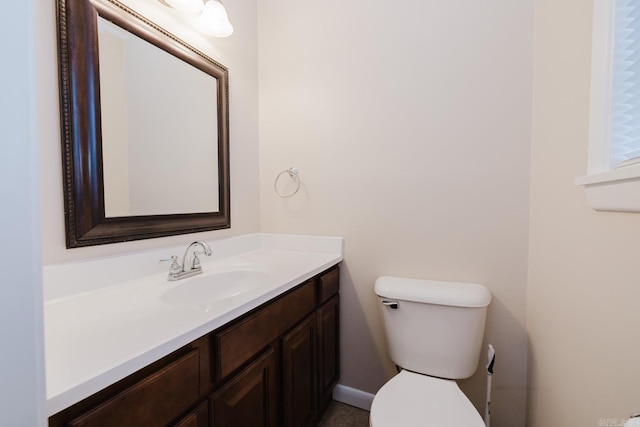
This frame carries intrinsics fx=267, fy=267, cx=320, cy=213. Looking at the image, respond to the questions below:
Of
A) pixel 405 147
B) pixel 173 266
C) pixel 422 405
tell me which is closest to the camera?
pixel 422 405

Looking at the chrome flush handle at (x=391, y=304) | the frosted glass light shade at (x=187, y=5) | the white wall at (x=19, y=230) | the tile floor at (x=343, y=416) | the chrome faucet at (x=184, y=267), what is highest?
the frosted glass light shade at (x=187, y=5)

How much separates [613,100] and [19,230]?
3.90 feet

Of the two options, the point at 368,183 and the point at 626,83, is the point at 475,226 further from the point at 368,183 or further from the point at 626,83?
the point at 626,83

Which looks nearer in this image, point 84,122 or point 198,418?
point 198,418

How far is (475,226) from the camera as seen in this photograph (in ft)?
4.25

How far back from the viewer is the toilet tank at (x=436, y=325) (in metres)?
1.16

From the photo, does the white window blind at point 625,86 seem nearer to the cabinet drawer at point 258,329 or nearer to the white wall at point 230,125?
the cabinet drawer at point 258,329

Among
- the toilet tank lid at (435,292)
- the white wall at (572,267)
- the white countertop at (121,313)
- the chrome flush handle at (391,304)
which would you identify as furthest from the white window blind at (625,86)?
A: the white countertop at (121,313)

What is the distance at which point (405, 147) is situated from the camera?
1409 millimetres

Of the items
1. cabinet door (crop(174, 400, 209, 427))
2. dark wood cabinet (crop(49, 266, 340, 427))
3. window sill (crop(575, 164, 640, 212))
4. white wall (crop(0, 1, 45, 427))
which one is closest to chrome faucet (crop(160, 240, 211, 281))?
dark wood cabinet (crop(49, 266, 340, 427))

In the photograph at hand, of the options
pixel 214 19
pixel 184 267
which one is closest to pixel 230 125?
pixel 214 19

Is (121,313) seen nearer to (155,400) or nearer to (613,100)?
(155,400)

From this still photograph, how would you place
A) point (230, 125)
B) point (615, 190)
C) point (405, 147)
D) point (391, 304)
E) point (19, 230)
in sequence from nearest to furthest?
point (19, 230) → point (615, 190) → point (391, 304) → point (405, 147) → point (230, 125)

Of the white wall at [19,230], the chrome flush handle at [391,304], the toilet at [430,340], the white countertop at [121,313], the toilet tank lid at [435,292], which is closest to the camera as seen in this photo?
the white wall at [19,230]
